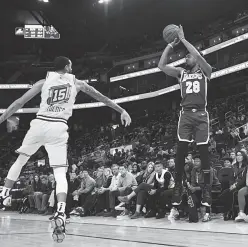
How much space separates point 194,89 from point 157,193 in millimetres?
4265

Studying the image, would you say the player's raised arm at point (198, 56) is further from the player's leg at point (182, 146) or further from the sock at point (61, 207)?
the sock at point (61, 207)

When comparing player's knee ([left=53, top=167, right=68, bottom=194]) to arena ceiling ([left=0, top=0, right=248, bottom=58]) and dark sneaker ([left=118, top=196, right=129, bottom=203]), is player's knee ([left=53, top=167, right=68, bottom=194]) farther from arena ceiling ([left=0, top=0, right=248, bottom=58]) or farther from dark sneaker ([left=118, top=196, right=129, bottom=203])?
arena ceiling ([left=0, top=0, right=248, bottom=58])

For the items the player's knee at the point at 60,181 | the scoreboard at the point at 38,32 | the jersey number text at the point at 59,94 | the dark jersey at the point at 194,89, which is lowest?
the player's knee at the point at 60,181

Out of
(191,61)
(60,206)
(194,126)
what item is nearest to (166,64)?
(191,61)

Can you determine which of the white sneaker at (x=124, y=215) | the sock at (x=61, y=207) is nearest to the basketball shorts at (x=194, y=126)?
the sock at (x=61, y=207)

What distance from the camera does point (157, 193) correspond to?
873 cm

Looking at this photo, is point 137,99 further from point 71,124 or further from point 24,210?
point 24,210

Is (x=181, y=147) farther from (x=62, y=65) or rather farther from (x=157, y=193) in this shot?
(x=157, y=193)

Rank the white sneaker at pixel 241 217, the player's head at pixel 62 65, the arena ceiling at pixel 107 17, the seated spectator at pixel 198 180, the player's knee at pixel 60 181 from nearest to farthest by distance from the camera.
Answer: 1. the player's knee at pixel 60 181
2. the player's head at pixel 62 65
3. the white sneaker at pixel 241 217
4. the seated spectator at pixel 198 180
5. the arena ceiling at pixel 107 17

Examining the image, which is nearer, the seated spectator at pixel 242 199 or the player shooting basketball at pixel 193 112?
the player shooting basketball at pixel 193 112

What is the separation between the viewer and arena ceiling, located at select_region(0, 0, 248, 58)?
25.5 m

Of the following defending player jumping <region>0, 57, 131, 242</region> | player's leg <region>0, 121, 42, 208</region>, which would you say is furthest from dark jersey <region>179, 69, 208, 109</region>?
player's leg <region>0, 121, 42, 208</region>

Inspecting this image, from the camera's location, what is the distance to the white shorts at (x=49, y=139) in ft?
13.4

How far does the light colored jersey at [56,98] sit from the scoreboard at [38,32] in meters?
25.8
